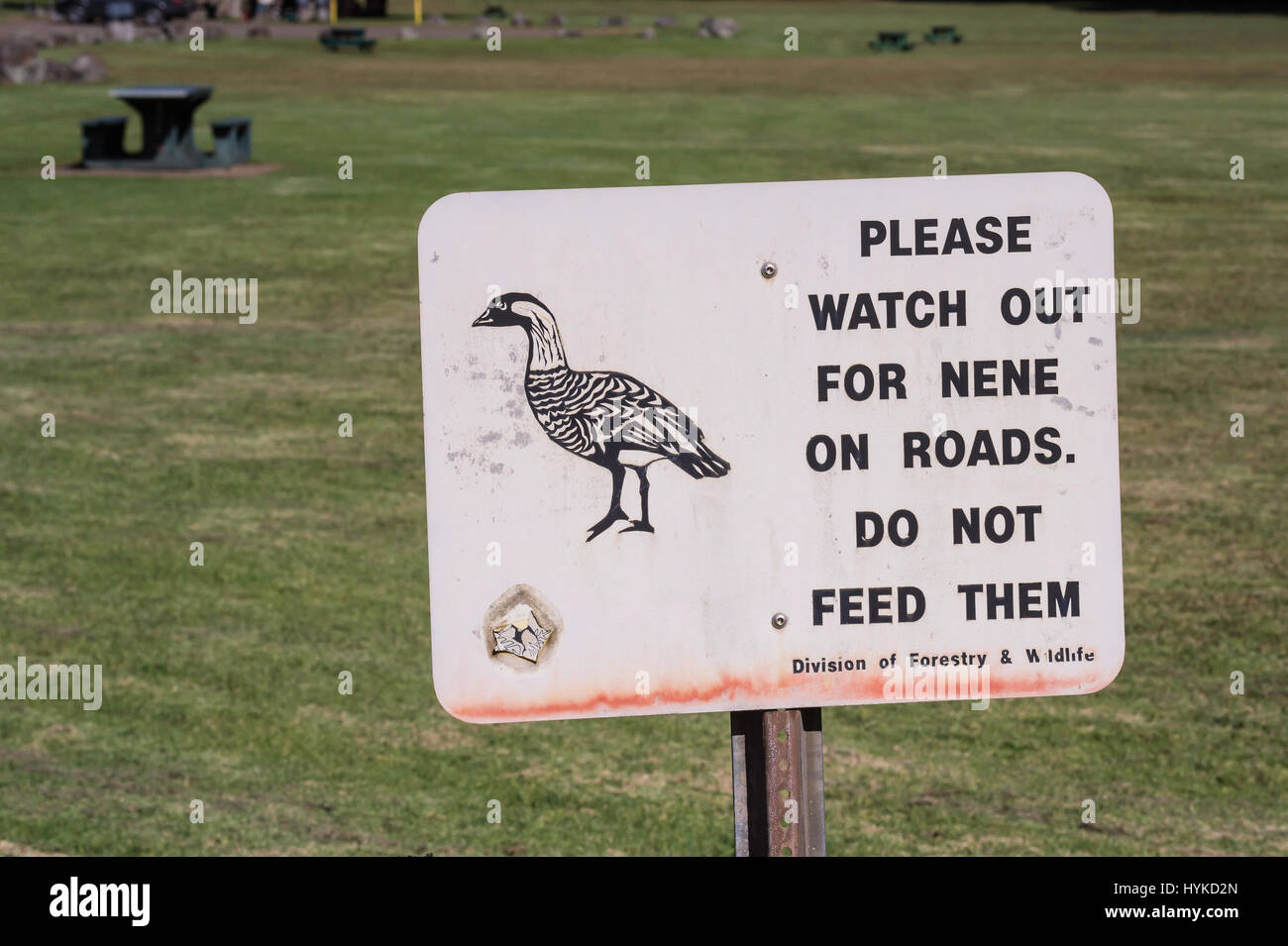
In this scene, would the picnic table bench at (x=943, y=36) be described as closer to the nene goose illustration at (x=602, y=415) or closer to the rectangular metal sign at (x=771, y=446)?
the rectangular metal sign at (x=771, y=446)

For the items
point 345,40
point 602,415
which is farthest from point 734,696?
point 345,40

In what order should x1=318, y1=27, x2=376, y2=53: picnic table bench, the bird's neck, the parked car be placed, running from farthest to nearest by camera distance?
the parked car
x1=318, y1=27, x2=376, y2=53: picnic table bench
the bird's neck

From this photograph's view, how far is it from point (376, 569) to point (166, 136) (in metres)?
15.0

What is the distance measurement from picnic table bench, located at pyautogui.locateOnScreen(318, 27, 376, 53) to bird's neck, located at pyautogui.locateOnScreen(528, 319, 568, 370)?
132ft

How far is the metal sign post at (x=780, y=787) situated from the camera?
6.89ft

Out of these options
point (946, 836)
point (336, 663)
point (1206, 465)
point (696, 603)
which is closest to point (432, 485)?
point (696, 603)

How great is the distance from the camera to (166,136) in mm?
20719

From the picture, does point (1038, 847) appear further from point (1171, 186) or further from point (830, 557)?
point (1171, 186)

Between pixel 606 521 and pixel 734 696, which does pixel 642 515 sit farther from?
pixel 734 696

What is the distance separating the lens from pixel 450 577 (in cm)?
207

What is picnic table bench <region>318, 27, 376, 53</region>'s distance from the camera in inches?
1592
